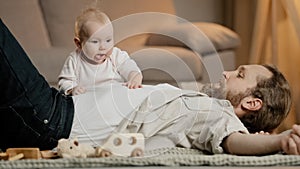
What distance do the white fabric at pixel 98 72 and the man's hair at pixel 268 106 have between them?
0.40 meters

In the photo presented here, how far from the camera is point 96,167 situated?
56.1 inches

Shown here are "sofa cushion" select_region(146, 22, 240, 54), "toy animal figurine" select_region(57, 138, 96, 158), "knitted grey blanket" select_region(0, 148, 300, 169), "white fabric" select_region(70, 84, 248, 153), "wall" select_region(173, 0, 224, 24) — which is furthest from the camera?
"wall" select_region(173, 0, 224, 24)

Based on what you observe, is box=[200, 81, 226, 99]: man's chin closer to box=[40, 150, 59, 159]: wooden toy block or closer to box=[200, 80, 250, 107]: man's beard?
box=[200, 80, 250, 107]: man's beard

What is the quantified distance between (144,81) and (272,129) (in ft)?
3.80

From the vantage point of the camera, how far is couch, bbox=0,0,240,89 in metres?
2.63

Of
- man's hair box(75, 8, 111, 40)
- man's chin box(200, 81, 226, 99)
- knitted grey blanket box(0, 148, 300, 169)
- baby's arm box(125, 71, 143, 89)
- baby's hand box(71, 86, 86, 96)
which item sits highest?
man's hair box(75, 8, 111, 40)

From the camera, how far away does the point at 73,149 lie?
5.06ft

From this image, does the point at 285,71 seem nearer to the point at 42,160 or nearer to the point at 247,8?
the point at 247,8

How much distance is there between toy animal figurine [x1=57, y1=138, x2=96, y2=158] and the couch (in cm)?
58

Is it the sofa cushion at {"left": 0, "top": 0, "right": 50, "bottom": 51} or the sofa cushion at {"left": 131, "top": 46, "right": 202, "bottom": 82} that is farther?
the sofa cushion at {"left": 0, "top": 0, "right": 50, "bottom": 51}

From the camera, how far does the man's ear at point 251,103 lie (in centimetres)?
183

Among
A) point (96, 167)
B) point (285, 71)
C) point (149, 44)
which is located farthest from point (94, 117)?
point (285, 71)

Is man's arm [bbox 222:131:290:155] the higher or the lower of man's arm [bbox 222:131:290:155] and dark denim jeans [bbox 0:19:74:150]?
the lower

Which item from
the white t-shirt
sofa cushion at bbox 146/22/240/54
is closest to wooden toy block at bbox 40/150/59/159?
the white t-shirt
